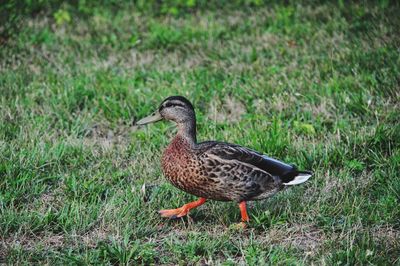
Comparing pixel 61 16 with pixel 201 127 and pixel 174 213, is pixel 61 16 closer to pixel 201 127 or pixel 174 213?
pixel 201 127

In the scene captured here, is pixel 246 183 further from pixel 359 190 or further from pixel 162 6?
pixel 162 6

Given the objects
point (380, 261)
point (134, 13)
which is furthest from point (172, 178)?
point (134, 13)

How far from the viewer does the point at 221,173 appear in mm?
4246

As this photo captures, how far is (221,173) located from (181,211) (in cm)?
43

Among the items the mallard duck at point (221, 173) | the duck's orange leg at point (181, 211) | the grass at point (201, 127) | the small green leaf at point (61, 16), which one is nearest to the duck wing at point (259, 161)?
the mallard duck at point (221, 173)

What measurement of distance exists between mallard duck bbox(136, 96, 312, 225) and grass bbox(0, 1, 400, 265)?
183 mm

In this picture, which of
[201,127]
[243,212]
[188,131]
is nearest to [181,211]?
[243,212]

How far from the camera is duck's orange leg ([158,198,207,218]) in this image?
14.5ft

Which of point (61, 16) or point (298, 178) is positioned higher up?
point (61, 16)

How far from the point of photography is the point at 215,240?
407cm

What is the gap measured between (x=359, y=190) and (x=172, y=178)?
1456mm

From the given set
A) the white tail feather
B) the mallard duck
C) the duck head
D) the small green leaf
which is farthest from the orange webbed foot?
the small green leaf

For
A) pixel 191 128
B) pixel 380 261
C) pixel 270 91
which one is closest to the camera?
pixel 380 261

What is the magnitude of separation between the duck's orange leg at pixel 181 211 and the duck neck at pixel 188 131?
0.41 m
